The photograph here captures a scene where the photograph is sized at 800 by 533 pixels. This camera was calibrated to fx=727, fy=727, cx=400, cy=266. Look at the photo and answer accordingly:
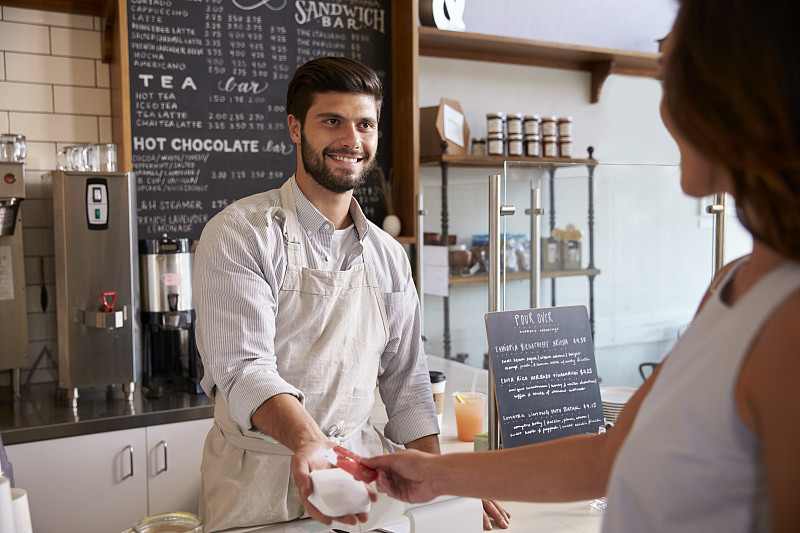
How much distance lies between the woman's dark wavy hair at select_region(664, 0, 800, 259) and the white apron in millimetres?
1136

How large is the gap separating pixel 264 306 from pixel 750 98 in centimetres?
114

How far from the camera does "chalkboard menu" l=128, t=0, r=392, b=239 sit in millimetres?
2904

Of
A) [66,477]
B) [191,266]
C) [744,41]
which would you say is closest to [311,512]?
[744,41]

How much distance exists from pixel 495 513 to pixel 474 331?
2.31 metres

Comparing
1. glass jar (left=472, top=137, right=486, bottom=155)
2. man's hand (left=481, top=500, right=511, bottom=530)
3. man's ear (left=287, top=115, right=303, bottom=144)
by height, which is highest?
glass jar (left=472, top=137, right=486, bottom=155)

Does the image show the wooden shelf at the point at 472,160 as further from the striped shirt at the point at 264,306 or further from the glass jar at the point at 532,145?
the striped shirt at the point at 264,306

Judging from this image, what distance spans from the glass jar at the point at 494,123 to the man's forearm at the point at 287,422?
2.49 m

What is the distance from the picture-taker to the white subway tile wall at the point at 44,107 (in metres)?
2.88

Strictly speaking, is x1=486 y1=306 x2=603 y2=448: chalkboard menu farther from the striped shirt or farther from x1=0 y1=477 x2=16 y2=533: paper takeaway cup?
x1=0 y1=477 x2=16 y2=533: paper takeaway cup

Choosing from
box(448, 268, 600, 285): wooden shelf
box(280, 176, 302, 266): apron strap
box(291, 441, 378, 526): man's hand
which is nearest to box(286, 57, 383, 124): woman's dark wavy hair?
box(280, 176, 302, 266): apron strap

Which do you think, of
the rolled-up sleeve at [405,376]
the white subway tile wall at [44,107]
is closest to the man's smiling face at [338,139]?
the rolled-up sleeve at [405,376]

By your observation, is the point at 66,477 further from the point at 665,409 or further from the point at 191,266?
the point at 665,409

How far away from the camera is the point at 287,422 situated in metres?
1.30

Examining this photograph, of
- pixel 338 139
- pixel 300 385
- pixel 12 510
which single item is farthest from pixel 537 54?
pixel 12 510
